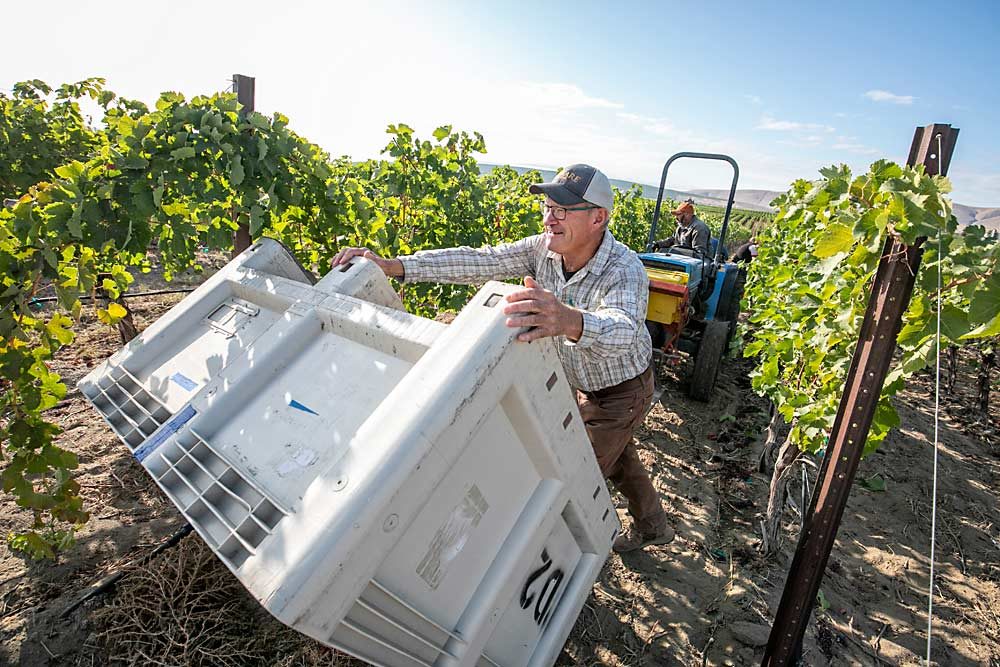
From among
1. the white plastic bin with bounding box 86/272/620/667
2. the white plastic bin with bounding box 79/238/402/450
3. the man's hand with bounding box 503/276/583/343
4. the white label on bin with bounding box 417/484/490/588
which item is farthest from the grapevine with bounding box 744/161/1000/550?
the white plastic bin with bounding box 79/238/402/450

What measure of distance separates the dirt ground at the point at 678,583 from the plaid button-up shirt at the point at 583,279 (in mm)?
1276

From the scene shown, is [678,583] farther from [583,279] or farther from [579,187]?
[579,187]

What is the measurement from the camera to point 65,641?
2.08 metres

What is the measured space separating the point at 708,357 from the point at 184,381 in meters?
4.63

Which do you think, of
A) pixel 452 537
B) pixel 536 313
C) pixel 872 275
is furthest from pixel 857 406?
pixel 452 537

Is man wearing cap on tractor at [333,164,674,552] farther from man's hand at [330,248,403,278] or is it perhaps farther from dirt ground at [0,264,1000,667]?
dirt ground at [0,264,1000,667]

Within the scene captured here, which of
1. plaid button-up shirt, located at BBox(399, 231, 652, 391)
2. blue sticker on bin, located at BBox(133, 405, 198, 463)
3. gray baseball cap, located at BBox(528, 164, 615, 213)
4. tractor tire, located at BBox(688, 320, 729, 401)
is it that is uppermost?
gray baseball cap, located at BBox(528, 164, 615, 213)

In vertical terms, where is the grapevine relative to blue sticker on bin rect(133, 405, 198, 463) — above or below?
above

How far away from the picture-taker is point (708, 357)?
5188 mm

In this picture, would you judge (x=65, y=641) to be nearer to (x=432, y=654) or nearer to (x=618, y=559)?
(x=432, y=654)

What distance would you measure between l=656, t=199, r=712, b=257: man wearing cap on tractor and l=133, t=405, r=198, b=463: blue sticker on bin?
19.2 ft

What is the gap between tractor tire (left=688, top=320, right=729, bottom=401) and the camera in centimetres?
517

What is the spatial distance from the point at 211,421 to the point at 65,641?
138cm

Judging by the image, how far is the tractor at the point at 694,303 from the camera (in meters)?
4.83
